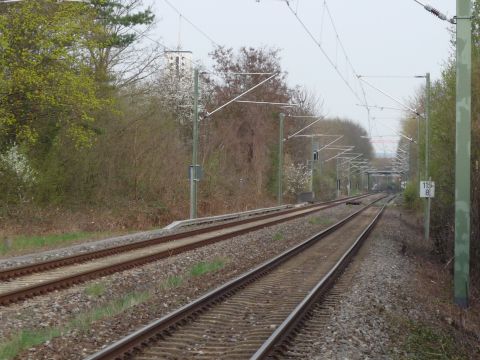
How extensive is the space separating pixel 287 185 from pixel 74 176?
119ft

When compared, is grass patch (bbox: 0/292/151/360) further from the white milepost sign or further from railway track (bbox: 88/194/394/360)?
the white milepost sign

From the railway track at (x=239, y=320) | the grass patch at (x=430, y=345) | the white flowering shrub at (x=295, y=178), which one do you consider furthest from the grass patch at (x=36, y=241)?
the white flowering shrub at (x=295, y=178)

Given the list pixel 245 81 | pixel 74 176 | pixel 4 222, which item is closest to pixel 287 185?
pixel 245 81

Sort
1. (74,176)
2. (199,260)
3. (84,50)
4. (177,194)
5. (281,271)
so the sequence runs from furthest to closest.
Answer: (177,194) < (74,176) < (84,50) < (199,260) < (281,271)

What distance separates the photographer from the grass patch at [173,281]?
492 inches

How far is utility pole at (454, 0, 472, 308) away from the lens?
39.4 feet

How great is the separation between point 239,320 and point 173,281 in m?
3.82

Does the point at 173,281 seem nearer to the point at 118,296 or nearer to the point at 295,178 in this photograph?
the point at 118,296

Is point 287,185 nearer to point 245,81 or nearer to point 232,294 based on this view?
point 245,81

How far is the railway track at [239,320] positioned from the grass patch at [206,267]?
1204mm

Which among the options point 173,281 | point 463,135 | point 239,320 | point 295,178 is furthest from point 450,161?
point 295,178

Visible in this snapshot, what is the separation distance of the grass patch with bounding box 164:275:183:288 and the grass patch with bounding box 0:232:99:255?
7821 millimetres

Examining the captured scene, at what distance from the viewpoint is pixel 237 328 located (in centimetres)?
880

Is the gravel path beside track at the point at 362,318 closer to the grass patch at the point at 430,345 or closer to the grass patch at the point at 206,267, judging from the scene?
the grass patch at the point at 430,345
